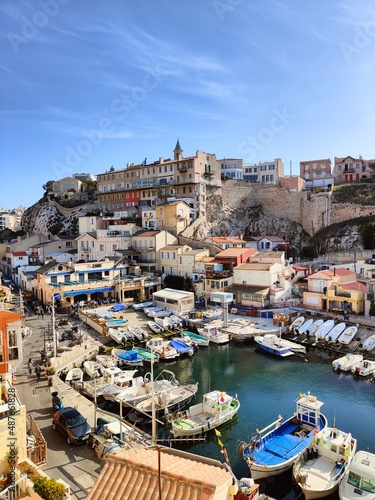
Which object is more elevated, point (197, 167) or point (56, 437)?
point (197, 167)

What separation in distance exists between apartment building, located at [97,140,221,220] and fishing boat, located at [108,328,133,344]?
97.0ft

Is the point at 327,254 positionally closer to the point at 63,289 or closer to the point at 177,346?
the point at 177,346

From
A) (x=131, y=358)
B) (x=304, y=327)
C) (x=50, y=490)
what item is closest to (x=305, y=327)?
(x=304, y=327)

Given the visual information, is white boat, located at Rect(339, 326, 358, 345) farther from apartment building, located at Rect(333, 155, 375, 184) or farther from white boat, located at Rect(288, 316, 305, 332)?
apartment building, located at Rect(333, 155, 375, 184)

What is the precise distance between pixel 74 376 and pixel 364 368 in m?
17.7

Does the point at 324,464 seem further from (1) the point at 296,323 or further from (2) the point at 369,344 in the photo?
(1) the point at 296,323

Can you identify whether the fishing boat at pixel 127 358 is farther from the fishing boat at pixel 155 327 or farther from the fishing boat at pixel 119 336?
the fishing boat at pixel 155 327

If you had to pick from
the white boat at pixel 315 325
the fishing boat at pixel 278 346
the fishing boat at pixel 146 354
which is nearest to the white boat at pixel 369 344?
the white boat at pixel 315 325

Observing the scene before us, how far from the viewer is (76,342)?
27.4 meters

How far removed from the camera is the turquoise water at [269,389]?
16.8m

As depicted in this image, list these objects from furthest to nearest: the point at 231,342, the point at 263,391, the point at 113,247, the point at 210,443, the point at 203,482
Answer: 1. the point at 113,247
2. the point at 231,342
3. the point at 263,391
4. the point at 210,443
5. the point at 203,482

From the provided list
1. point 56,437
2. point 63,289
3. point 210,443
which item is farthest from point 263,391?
point 63,289

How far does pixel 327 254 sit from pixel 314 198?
11262 mm

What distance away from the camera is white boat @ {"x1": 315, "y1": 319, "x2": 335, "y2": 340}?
97.4 feet
